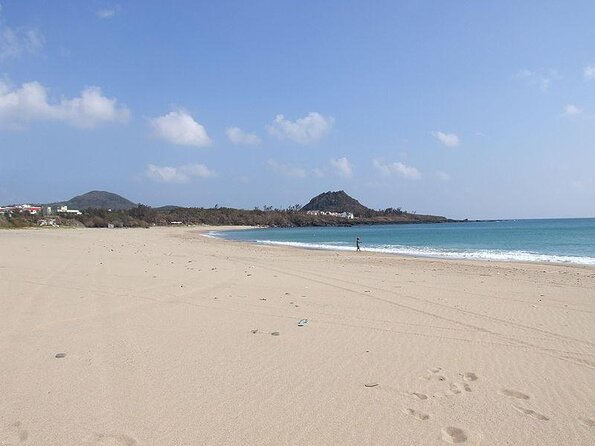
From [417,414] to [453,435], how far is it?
1.15 feet

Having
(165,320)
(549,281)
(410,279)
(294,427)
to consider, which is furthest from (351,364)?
(549,281)

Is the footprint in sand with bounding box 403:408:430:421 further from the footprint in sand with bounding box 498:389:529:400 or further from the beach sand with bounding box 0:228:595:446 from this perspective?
the footprint in sand with bounding box 498:389:529:400

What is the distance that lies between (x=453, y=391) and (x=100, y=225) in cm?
10017

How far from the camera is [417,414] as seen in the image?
3.41 meters

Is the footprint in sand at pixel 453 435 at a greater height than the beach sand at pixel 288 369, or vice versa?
the beach sand at pixel 288 369

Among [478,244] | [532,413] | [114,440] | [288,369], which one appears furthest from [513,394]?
[478,244]

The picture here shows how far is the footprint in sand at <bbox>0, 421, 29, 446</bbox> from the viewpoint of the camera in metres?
2.92

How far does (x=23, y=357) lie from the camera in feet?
14.8

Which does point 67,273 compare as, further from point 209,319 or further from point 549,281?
point 549,281

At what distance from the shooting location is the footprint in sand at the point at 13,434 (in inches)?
115

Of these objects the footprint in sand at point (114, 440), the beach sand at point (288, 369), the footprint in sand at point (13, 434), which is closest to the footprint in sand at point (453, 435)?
the beach sand at point (288, 369)

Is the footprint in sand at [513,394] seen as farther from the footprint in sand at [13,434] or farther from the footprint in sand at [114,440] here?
the footprint in sand at [13,434]

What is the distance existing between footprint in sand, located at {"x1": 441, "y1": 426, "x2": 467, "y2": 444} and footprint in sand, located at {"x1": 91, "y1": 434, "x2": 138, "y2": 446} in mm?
2226

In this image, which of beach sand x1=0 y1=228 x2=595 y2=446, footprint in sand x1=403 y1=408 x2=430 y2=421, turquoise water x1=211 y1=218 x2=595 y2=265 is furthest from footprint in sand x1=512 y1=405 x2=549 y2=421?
turquoise water x1=211 y1=218 x2=595 y2=265
